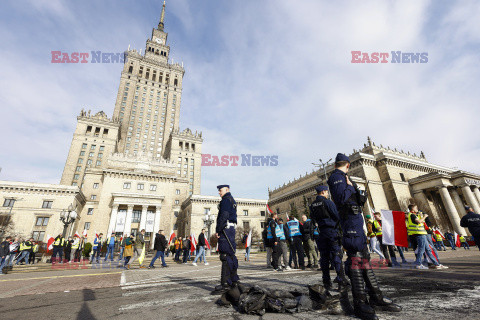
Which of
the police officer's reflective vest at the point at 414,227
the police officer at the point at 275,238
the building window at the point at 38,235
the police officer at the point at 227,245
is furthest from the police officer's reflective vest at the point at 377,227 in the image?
the building window at the point at 38,235

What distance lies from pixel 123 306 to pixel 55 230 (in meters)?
47.0

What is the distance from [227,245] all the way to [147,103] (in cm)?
8511

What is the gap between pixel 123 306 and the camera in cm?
358

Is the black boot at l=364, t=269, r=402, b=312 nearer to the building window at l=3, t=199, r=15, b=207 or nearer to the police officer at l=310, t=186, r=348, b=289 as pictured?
the police officer at l=310, t=186, r=348, b=289

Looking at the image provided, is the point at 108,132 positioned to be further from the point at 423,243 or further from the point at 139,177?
the point at 423,243

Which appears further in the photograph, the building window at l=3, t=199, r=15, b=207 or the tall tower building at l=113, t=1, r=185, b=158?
the tall tower building at l=113, t=1, r=185, b=158

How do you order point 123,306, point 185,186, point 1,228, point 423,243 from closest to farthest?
point 123,306 → point 423,243 → point 1,228 → point 185,186

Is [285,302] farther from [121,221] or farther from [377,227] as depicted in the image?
[121,221]

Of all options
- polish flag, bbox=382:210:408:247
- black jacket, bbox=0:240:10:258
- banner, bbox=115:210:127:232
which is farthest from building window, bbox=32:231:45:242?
polish flag, bbox=382:210:408:247

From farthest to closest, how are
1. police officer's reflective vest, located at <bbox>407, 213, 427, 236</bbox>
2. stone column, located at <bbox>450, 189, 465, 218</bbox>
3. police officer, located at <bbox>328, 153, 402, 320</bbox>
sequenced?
1. stone column, located at <bbox>450, 189, 465, 218</bbox>
2. police officer's reflective vest, located at <bbox>407, 213, 427, 236</bbox>
3. police officer, located at <bbox>328, 153, 402, 320</bbox>

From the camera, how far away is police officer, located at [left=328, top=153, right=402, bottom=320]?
2.63m

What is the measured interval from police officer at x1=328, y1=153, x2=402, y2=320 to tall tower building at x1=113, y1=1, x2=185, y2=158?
69836mm

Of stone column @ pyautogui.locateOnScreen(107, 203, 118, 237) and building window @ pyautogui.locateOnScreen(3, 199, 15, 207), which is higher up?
building window @ pyautogui.locateOnScreen(3, 199, 15, 207)

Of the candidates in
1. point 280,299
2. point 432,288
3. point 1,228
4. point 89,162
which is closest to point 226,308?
point 280,299
